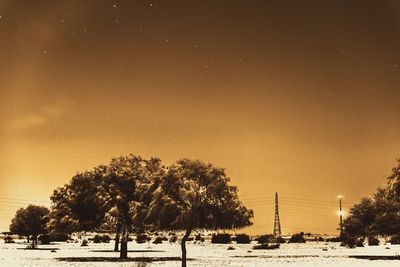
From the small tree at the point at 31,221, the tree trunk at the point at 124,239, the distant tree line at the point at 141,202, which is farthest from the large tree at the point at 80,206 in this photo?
the small tree at the point at 31,221

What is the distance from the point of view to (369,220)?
7331cm

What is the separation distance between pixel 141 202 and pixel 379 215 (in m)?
33.9

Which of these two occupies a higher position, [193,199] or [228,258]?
[193,199]

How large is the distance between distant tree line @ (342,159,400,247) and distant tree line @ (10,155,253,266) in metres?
23.6

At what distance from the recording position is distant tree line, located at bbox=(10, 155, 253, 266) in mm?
33531

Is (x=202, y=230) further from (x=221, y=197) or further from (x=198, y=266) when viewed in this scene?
(x=198, y=266)

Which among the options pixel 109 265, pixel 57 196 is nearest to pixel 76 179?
pixel 57 196

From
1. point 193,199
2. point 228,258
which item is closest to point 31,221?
point 228,258

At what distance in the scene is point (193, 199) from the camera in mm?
33594

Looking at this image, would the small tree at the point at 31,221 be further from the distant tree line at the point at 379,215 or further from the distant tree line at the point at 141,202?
the distant tree line at the point at 379,215

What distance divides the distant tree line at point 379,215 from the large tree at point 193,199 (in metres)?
27.9

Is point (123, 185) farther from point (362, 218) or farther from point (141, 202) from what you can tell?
point (362, 218)

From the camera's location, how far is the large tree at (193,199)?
110 feet

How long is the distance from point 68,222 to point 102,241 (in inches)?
3534
